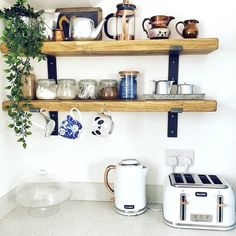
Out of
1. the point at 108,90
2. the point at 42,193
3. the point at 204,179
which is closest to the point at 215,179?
the point at 204,179

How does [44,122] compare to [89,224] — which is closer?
[89,224]

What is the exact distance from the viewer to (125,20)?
1.27 meters

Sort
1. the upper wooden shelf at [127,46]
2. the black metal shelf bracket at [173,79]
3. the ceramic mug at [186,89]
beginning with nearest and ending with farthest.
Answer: the upper wooden shelf at [127,46] < the ceramic mug at [186,89] < the black metal shelf bracket at [173,79]

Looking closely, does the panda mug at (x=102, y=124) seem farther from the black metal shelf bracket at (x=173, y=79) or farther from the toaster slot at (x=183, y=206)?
the toaster slot at (x=183, y=206)

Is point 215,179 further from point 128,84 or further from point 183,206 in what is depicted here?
point 128,84

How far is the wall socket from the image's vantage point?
4.72 ft

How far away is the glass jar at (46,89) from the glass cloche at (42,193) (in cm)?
40

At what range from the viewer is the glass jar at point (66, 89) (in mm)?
1361

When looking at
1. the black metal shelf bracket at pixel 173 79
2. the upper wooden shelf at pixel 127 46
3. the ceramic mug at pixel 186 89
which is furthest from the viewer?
the black metal shelf bracket at pixel 173 79

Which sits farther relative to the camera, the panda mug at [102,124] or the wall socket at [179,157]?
the wall socket at [179,157]

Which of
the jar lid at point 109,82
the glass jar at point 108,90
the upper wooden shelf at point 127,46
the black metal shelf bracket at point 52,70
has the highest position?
the upper wooden shelf at point 127,46

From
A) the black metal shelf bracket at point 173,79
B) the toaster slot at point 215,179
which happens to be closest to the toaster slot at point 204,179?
the toaster slot at point 215,179

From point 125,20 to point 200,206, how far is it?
87cm

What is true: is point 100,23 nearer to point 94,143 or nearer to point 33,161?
point 94,143
